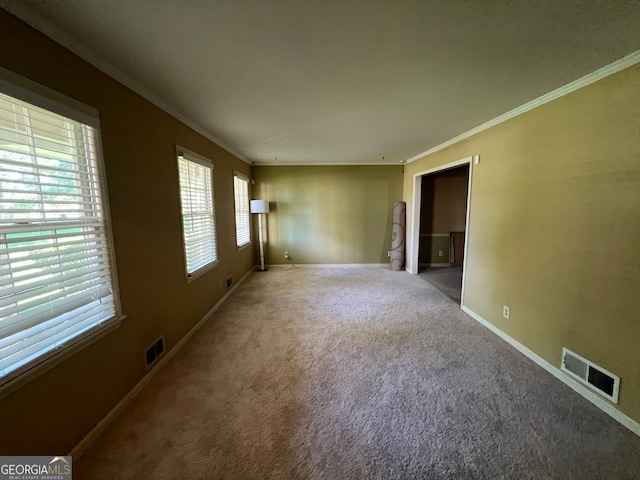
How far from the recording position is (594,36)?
52.2 inches

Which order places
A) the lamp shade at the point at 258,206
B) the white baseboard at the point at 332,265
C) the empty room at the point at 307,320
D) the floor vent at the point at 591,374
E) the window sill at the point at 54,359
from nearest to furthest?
the window sill at the point at 54,359 < the empty room at the point at 307,320 < the floor vent at the point at 591,374 < the lamp shade at the point at 258,206 < the white baseboard at the point at 332,265

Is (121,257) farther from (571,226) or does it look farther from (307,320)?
(571,226)

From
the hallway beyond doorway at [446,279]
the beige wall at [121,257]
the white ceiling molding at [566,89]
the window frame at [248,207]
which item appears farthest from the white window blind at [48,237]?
the hallway beyond doorway at [446,279]

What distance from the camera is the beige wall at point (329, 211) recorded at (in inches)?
215

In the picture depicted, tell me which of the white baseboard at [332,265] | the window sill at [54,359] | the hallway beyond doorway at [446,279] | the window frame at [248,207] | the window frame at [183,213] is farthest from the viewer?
the white baseboard at [332,265]

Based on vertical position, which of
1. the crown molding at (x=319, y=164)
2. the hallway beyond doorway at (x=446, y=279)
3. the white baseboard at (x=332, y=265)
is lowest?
the hallway beyond doorway at (x=446, y=279)

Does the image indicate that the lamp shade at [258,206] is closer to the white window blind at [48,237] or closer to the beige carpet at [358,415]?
the beige carpet at [358,415]

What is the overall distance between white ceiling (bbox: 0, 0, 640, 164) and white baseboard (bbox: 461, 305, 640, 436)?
7.54 feet

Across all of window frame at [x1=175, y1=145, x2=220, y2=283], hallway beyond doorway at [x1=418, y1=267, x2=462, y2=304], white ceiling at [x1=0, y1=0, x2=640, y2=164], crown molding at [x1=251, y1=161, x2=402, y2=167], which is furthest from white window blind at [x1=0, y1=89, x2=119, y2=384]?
hallway beyond doorway at [x1=418, y1=267, x2=462, y2=304]

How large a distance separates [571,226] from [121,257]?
3428 mm

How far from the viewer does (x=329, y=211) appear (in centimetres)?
555

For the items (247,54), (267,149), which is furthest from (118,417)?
(267,149)

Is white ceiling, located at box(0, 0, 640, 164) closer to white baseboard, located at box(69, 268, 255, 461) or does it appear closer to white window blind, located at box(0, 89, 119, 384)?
white window blind, located at box(0, 89, 119, 384)
